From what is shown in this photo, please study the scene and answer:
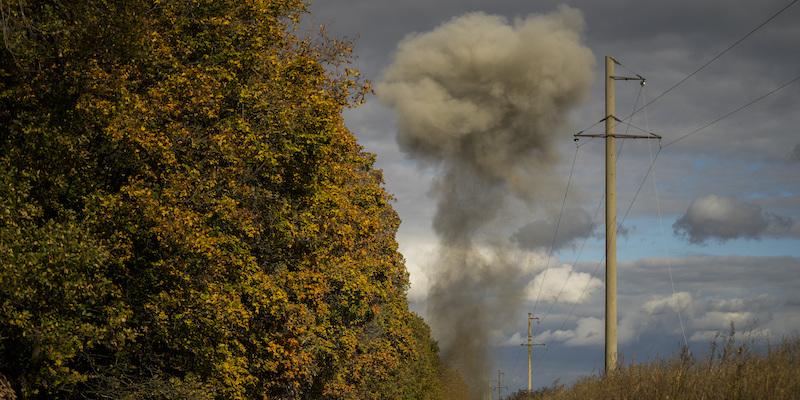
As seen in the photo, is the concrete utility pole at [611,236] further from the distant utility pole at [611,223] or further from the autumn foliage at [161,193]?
the autumn foliage at [161,193]

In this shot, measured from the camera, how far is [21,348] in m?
16.1

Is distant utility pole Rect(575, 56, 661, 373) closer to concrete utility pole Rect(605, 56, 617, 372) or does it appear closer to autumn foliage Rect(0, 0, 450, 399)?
concrete utility pole Rect(605, 56, 617, 372)

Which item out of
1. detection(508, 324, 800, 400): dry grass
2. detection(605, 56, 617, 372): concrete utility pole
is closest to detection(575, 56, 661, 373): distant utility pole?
detection(605, 56, 617, 372): concrete utility pole

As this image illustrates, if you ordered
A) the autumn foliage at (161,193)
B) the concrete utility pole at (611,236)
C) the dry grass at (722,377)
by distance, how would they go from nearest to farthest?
the dry grass at (722,377), the autumn foliage at (161,193), the concrete utility pole at (611,236)

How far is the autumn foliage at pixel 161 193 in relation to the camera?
1452 centimetres

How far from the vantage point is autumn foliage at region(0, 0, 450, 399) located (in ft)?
47.6

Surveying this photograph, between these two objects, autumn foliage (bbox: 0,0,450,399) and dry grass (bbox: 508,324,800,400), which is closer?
dry grass (bbox: 508,324,800,400)

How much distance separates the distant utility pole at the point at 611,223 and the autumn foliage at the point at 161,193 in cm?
696

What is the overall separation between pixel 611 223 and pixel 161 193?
10820 millimetres

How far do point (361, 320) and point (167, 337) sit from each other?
54.4 feet

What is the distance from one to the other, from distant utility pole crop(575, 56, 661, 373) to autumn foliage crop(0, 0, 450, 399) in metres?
6.96

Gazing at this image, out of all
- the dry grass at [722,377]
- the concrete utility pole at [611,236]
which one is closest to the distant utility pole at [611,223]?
the concrete utility pole at [611,236]

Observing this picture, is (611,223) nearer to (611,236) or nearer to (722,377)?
(611,236)

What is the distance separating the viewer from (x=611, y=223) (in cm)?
1948
